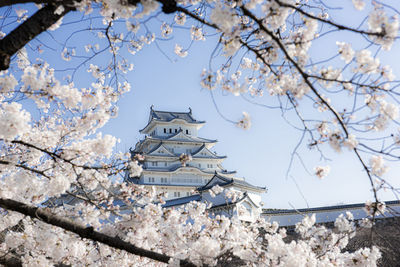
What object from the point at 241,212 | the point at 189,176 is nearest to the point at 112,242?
the point at 241,212

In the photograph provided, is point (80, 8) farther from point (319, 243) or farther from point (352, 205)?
point (352, 205)

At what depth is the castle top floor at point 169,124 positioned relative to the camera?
112 feet

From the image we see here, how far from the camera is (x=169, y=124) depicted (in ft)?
114

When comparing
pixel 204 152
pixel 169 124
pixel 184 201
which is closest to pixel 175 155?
pixel 204 152

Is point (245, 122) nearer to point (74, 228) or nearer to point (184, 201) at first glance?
point (74, 228)

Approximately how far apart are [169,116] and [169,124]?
1.23 metres

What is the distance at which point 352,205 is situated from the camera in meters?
20.5

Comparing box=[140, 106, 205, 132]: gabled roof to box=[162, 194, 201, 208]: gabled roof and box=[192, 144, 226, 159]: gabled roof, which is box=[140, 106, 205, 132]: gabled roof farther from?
box=[162, 194, 201, 208]: gabled roof

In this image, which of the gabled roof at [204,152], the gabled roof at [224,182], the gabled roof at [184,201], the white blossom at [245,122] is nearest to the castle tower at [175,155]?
the gabled roof at [204,152]

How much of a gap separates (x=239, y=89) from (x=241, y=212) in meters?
→ 4.99

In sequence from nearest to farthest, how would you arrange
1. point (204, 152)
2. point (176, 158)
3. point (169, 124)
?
point (176, 158), point (204, 152), point (169, 124)

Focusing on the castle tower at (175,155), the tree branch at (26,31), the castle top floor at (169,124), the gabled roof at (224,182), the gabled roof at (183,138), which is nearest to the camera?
the tree branch at (26,31)

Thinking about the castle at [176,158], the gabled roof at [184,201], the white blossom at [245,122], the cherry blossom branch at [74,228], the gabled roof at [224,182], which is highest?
the castle at [176,158]

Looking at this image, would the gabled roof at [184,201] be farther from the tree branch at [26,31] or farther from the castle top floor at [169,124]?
the tree branch at [26,31]
